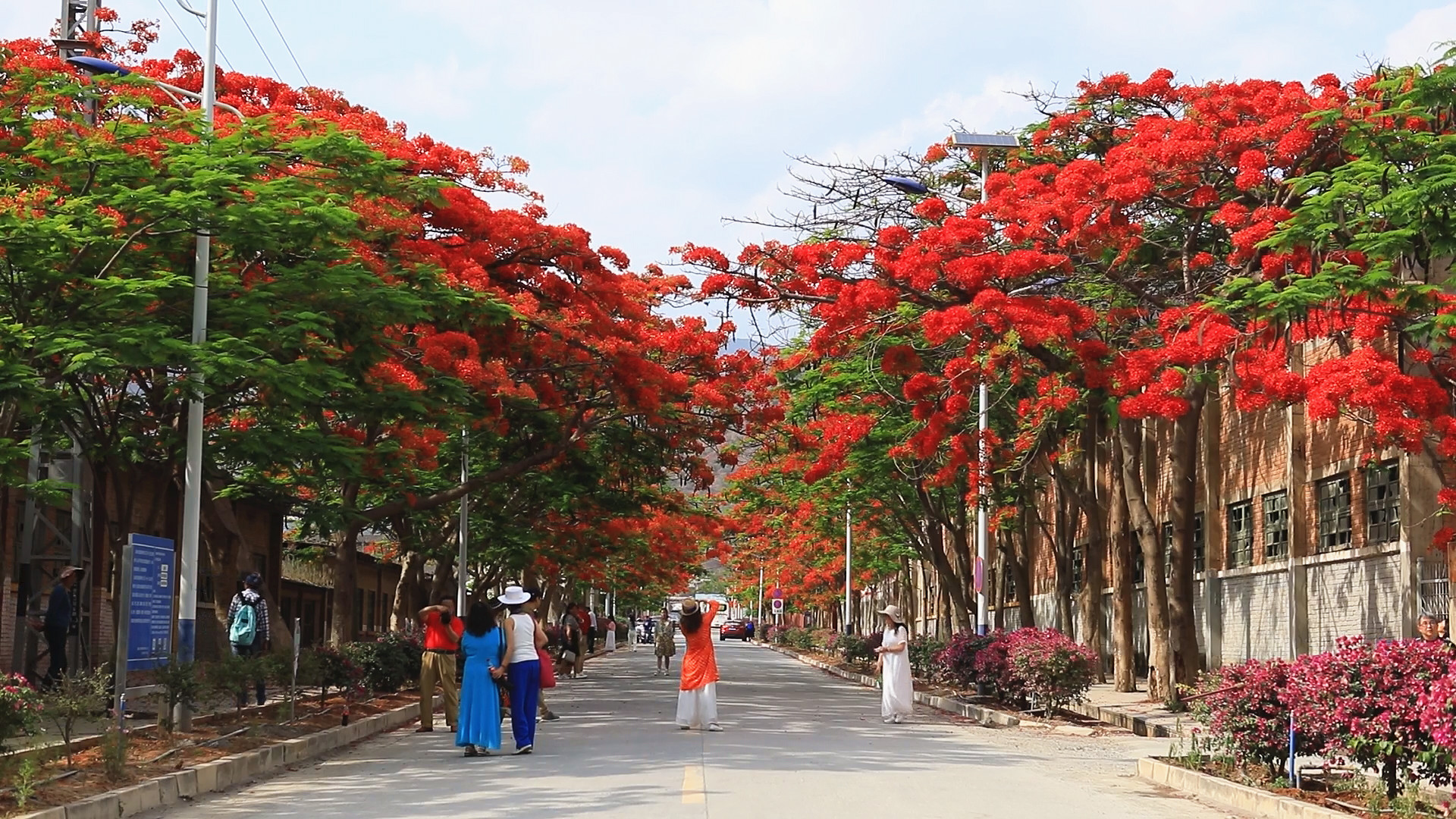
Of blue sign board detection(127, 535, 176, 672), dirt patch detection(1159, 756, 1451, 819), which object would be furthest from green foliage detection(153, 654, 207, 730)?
dirt patch detection(1159, 756, 1451, 819)

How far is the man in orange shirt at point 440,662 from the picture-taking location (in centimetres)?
2003

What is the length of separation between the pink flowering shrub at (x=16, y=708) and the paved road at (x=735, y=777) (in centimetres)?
143

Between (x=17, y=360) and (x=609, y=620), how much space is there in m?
55.4

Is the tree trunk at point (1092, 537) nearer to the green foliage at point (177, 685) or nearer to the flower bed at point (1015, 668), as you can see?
the flower bed at point (1015, 668)

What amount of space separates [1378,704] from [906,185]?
15.1 metres

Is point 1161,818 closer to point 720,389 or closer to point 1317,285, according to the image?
point 1317,285

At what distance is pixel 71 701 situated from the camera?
1212cm

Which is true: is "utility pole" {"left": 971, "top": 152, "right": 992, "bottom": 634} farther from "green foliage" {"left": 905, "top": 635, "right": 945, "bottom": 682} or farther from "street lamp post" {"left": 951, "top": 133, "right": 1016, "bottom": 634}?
"green foliage" {"left": 905, "top": 635, "right": 945, "bottom": 682}

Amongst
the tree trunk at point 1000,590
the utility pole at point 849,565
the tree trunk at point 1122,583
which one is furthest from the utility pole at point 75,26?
the tree trunk at point 1000,590

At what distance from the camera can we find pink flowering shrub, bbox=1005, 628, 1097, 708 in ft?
72.3

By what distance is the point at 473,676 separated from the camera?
54.6ft

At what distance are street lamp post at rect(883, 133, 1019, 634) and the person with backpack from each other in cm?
1027

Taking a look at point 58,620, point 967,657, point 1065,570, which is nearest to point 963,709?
point 967,657

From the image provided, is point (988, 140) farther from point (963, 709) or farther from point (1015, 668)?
point (963, 709)
